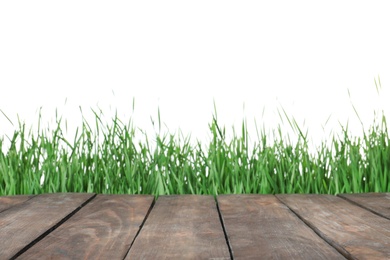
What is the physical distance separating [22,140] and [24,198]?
661 mm

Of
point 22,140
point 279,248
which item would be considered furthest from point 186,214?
point 22,140

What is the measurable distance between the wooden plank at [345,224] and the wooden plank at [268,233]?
0.11 feet

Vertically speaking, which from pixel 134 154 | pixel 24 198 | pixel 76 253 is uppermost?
pixel 134 154

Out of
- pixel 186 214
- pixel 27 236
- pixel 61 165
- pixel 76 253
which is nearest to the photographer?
pixel 76 253

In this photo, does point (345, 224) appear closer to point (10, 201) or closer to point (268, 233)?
point (268, 233)

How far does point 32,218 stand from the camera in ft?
6.22

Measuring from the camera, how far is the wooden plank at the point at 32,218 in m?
1.55

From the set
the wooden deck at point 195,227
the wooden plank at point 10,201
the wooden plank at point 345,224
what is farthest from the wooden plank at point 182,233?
the wooden plank at point 10,201

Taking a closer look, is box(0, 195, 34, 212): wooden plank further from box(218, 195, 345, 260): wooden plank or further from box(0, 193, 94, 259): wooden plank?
box(218, 195, 345, 260): wooden plank

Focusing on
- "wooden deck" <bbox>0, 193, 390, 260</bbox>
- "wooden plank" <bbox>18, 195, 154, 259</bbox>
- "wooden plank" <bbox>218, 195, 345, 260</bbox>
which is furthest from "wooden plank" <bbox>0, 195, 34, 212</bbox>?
"wooden plank" <bbox>218, 195, 345, 260</bbox>

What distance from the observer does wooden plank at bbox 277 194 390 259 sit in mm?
1453

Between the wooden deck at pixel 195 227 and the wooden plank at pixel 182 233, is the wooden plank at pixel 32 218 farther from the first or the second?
the wooden plank at pixel 182 233

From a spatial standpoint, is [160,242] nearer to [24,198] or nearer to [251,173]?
[24,198]

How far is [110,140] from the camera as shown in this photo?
2.84 meters
